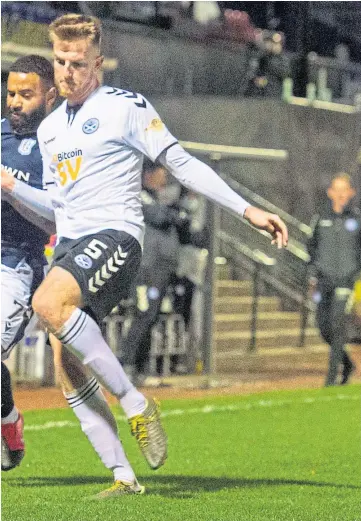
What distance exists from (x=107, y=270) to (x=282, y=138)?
13433 mm

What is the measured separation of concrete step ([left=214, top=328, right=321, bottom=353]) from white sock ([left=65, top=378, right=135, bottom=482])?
360 inches

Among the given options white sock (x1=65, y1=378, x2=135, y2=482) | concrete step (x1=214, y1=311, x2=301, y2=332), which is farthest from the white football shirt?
concrete step (x1=214, y1=311, x2=301, y2=332)

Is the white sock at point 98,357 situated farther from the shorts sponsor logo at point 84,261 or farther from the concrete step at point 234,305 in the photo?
the concrete step at point 234,305

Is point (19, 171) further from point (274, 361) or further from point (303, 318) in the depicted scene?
point (303, 318)

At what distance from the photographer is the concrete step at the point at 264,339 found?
1588cm

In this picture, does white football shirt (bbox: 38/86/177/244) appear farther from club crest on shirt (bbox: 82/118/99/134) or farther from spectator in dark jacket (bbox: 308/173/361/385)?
spectator in dark jacket (bbox: 308/173/361/385)

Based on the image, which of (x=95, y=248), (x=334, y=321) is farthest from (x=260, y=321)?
(x=95, y=248)

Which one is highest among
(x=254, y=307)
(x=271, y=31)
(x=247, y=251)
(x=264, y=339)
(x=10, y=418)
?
(x=271, y=31)

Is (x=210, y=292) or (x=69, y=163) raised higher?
(x=69, y=163)

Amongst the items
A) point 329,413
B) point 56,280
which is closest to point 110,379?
point 56,280

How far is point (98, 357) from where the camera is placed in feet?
19.4

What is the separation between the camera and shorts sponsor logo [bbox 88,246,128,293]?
5.83 m

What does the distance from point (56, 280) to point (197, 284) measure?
8.87m

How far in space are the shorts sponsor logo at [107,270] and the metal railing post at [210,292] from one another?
329 inches
